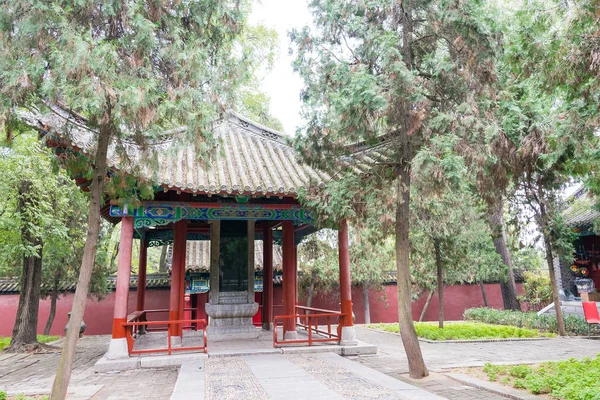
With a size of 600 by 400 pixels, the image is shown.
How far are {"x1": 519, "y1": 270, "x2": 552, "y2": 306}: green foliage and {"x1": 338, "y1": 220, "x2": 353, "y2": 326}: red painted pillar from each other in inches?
483

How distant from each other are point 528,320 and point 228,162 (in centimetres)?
1077

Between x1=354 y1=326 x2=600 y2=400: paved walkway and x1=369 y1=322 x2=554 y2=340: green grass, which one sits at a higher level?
x1=369 y1=322 x2=554 y2=340: green grass

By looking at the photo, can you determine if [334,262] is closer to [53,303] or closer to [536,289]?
[536,289]

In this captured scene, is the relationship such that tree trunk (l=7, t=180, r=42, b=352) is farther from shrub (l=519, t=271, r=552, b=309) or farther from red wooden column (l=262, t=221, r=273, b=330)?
shrub (l=519, t=271, r=552, b=309)

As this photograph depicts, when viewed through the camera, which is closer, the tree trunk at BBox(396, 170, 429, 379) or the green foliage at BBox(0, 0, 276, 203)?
the green foliage at BBox(0, 0, 276, 203)

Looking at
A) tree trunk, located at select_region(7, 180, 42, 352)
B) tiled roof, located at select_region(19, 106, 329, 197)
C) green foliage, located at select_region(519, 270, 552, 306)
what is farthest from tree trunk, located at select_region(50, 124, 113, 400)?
green foliage, located at select_region(519, 270, 552, 306)

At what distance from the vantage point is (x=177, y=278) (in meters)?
9.27

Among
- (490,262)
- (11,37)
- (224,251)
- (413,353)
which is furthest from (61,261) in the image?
(490,262)

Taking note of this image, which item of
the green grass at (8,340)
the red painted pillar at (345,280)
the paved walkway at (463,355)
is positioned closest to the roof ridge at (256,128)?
the red painted pillar at (345,280)

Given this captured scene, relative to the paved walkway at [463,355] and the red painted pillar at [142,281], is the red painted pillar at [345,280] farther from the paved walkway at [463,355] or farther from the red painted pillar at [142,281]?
the red painted pillar at [142,281]

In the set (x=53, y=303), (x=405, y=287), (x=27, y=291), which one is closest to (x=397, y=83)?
(x=405, y=287)

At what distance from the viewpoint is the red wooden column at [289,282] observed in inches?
366

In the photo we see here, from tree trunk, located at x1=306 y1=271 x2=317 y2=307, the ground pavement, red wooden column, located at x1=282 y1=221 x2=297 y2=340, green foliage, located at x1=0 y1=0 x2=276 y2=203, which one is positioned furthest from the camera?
tree trunk, located at x1=306 y1=271 x2=317 y2=307

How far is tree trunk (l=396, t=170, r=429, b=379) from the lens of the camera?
6.28 m
